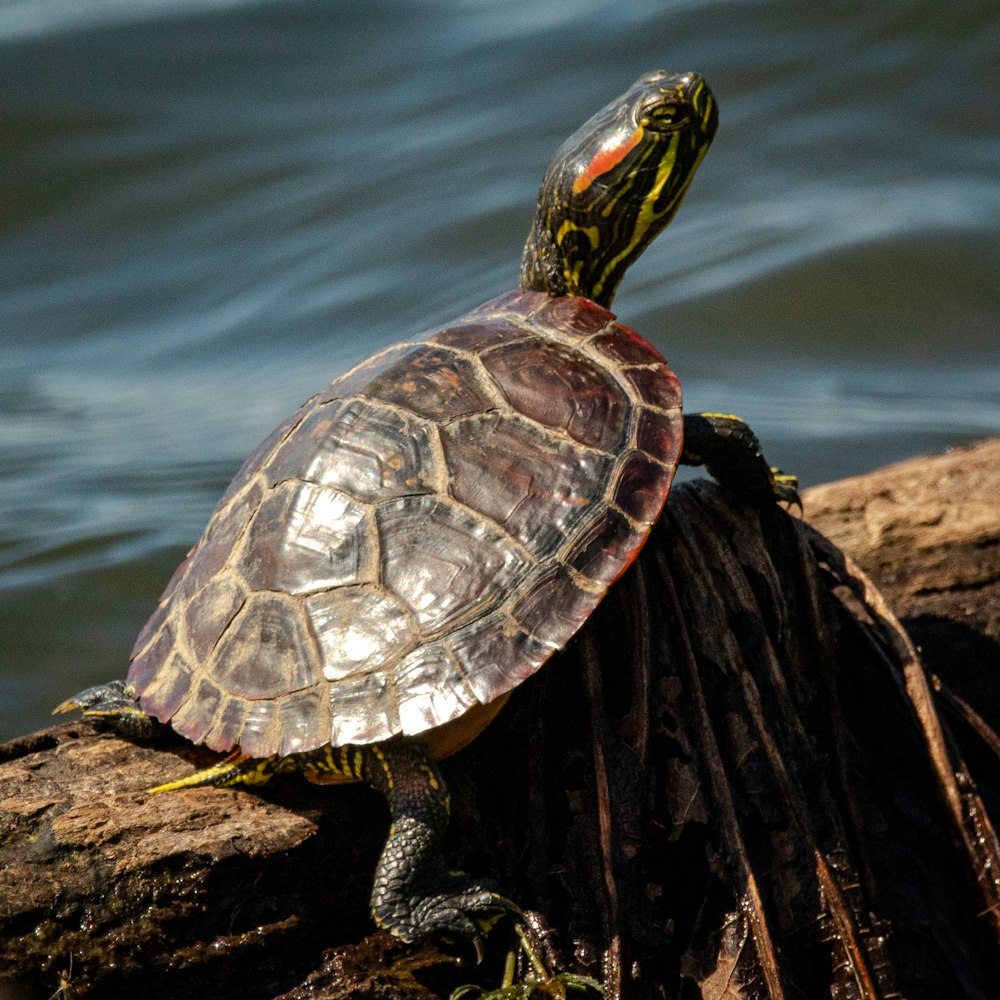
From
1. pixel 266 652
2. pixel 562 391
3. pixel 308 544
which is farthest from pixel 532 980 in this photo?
pixel 562 391

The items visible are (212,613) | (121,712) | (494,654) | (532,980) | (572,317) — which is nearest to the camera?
(532,980)

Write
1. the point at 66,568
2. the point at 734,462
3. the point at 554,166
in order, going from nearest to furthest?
the point at 734,462 → the point at 554,166 → the point at 66,568

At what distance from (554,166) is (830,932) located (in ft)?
7.63

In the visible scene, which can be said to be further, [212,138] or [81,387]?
[212,138]

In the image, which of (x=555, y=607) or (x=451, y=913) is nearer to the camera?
(x=451, y=913)

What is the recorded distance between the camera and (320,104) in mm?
13086

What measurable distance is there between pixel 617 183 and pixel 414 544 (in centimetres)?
145

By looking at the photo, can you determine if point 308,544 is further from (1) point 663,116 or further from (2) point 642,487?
(1) point 663,116

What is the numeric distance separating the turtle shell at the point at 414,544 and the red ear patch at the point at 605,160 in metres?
0.68

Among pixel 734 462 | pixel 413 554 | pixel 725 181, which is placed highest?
pixel 725 181

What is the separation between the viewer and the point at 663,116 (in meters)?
3.79

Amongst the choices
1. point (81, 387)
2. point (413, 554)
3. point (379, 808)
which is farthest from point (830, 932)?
point (81, 387)

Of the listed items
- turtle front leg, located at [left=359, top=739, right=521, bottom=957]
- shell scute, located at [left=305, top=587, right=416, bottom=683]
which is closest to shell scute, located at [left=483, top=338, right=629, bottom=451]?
shell scute, located at [left=305, top=587, right=416, bottom=683]

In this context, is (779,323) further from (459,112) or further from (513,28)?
(513,28)
